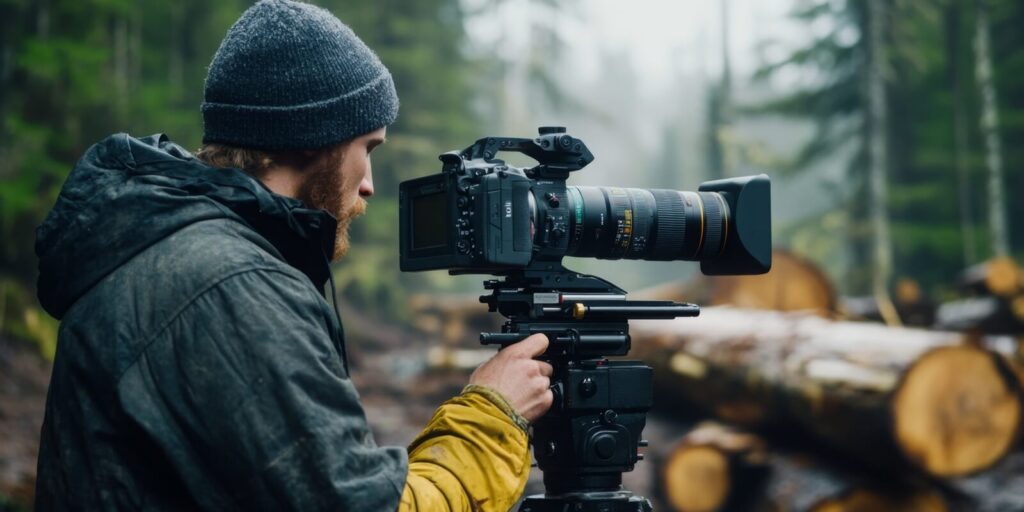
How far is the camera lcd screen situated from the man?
1.84ft

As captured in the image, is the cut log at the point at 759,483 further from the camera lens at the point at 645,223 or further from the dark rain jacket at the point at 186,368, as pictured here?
the dark rain jacket at the point at 186,368

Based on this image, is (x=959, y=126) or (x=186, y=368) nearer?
(x=186, y=368)

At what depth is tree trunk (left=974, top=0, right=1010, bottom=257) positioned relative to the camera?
16953 millimetres

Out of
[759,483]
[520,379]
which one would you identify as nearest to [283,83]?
[520,379]

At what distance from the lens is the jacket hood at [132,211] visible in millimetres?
1963

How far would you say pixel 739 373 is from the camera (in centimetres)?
758

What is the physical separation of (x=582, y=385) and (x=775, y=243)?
601 inches

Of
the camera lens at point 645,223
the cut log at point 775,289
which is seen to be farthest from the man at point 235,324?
the cut log at point 775,289

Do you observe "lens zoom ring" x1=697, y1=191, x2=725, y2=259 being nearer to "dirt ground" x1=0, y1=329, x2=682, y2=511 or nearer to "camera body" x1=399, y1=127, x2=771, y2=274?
"camera body" x1=399, y1=127, x2=771, y2=274

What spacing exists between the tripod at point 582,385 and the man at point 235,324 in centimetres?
63

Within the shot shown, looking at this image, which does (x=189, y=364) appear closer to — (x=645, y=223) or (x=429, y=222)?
(x=429, y=222)

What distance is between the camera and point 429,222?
2906 mm

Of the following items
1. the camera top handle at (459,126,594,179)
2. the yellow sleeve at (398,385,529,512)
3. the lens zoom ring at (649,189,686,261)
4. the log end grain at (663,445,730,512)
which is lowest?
the log end grain at (663,445,730,512)

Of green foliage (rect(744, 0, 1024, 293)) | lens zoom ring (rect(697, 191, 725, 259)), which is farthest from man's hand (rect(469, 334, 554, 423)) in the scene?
green foliage (rect(744, 0, 1024, 293))
